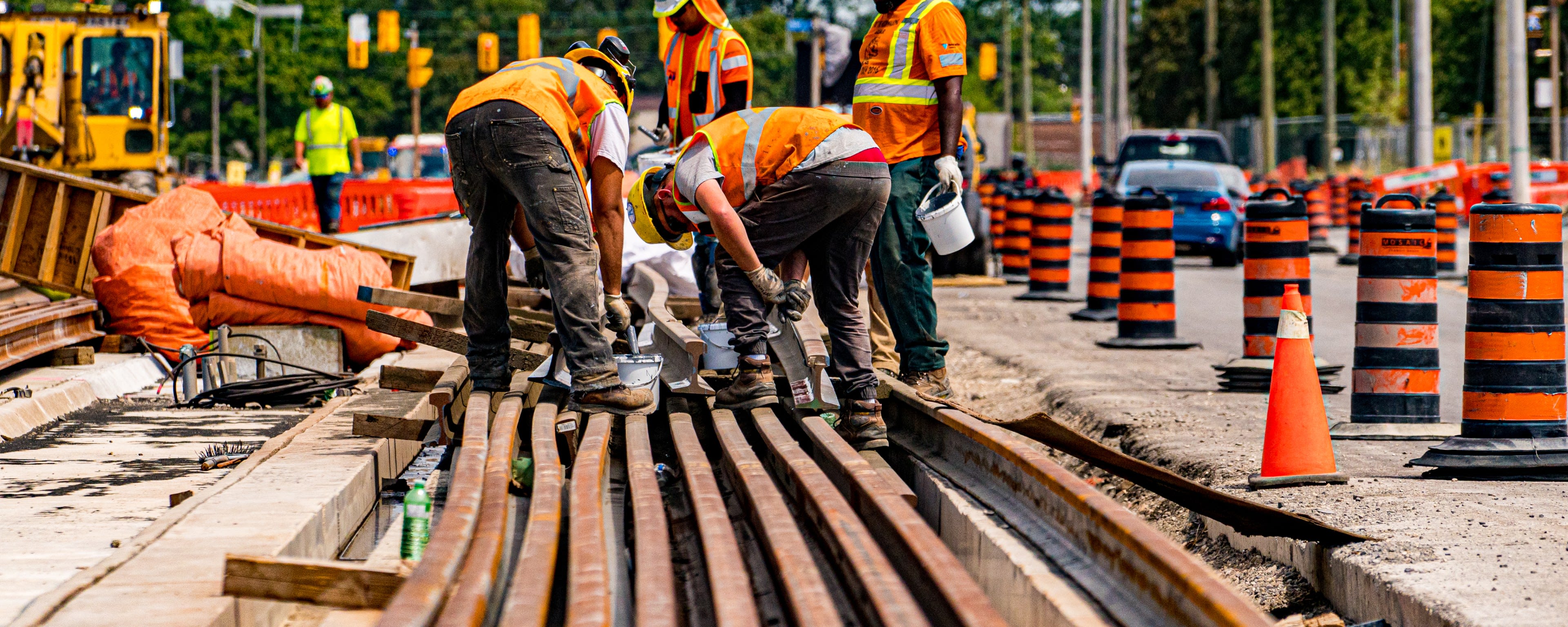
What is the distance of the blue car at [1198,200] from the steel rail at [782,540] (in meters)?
15.6

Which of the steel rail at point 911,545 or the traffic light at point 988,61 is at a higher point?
the traffic light at point 988,61

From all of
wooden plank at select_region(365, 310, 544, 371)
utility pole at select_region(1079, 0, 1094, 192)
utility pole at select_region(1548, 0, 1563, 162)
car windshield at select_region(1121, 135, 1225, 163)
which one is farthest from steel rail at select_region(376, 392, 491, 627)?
utility pole at select_region(1079, 0, 1094, 192)

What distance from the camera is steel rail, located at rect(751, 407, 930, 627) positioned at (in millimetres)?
3119

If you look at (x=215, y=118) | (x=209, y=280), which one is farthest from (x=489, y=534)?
(x=215, y=118)

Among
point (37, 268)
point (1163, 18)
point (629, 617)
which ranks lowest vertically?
point (629, 617)

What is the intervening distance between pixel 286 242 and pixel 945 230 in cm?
540

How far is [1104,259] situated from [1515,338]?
7.39 m

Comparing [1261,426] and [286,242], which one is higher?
[286,242]

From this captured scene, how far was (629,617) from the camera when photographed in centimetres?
380

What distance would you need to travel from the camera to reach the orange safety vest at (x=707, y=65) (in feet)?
24.8

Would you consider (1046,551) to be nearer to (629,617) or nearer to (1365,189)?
(629,617)

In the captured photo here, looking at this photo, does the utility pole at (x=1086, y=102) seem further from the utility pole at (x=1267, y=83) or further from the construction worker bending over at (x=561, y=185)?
the construction worker bending over at (x=561, y=185)

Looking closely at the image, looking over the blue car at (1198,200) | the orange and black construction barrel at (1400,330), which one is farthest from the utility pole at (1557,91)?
the orange and black construction barrel at (1400,330)

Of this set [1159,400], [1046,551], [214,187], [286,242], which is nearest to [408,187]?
[214,187]
